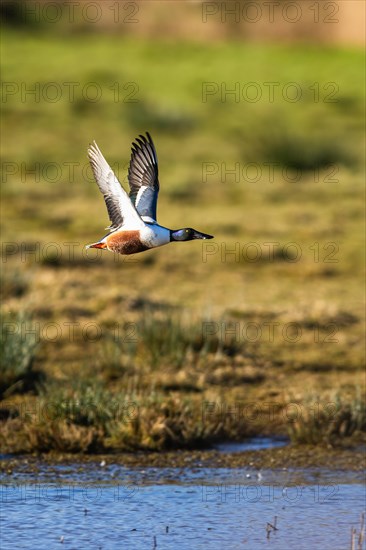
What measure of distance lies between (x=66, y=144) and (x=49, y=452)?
16927mm

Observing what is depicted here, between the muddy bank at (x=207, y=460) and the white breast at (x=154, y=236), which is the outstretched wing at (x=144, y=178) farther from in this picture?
the muddy bank at (x=207, y=460)

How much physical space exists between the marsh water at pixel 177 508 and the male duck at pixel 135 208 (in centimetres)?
169

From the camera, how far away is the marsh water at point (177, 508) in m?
7.06

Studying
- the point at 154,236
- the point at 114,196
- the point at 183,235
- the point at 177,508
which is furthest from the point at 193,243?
the point at 154,236

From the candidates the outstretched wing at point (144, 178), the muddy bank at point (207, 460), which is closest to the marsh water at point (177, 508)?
the muddy bank at point (207, 460)

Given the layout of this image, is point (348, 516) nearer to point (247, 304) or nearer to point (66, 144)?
point (247, 304)

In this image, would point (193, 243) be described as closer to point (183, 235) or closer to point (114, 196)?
point (114, 196)

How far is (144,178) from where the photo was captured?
7.02 metres

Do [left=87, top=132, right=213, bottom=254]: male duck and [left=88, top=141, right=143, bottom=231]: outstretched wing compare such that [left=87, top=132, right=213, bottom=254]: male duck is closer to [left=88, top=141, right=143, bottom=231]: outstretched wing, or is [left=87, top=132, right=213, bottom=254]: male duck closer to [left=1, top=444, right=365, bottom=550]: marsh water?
[left=88, top=141, right=143, bottom=231]: outstretched wing

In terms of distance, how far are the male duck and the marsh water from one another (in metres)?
1.69

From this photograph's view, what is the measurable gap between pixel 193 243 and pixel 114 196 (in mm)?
10269

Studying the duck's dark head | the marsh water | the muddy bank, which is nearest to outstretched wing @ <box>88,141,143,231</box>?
the duck's dark head

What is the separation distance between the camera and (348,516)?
7.53 meters

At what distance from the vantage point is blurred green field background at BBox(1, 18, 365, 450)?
34.8ft
